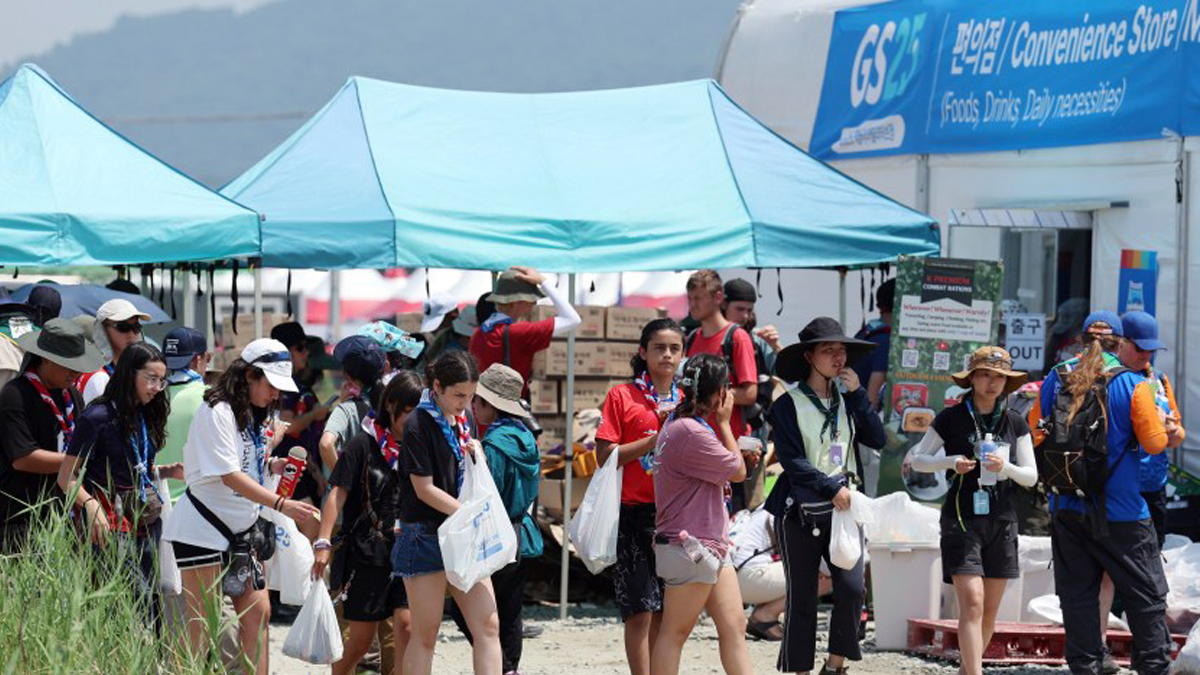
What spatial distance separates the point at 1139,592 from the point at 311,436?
4.55 meters

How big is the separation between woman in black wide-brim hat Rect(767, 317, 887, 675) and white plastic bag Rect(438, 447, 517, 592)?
1569 mm

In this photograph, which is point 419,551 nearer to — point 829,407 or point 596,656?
point 829,407

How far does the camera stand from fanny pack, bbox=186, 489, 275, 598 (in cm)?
701

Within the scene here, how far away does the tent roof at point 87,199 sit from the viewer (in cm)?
888

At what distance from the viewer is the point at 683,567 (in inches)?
286

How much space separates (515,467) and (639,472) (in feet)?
2.07

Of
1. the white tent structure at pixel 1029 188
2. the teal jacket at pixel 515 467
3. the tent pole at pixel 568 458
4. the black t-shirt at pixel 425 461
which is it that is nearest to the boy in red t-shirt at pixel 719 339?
the tent pole at pixel 568 458

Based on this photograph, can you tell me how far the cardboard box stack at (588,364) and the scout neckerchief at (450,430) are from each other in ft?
14.1

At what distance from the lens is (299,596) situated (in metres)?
7.54

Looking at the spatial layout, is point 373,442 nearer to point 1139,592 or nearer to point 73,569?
point 73,569

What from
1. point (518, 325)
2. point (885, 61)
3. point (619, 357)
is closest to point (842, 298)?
point (619, 357)

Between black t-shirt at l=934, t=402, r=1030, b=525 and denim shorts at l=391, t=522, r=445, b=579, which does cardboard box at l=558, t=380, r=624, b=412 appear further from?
denim shorts at l=391, t=522, r=445, b=579

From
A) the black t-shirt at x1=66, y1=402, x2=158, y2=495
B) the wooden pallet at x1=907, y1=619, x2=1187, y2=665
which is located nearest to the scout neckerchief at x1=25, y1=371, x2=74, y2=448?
the black t-shirt at x1=66, y1=402, x2=158, y2=495

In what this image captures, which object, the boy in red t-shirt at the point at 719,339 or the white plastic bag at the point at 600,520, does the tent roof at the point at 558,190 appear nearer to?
the boy in red t-shirt at the point at 719,339
